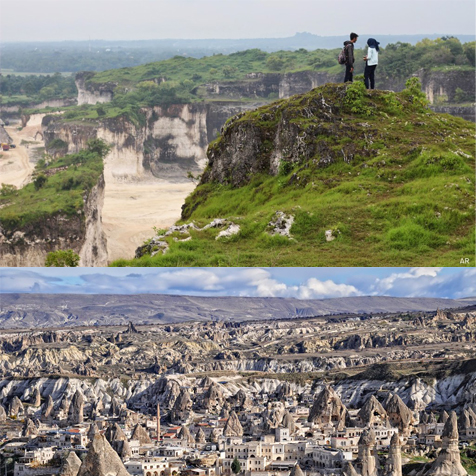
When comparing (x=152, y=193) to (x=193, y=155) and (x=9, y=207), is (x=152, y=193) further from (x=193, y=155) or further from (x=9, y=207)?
(x=9, y=207)

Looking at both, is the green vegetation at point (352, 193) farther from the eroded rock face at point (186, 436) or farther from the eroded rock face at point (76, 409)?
the eroded rock face at point (186, 436)

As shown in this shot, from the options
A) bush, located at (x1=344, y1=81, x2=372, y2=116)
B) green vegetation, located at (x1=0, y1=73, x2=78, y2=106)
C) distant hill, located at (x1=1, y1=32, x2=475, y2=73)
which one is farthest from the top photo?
distant hill, located at (x1=1, y1=32, x2=475, y2=73)

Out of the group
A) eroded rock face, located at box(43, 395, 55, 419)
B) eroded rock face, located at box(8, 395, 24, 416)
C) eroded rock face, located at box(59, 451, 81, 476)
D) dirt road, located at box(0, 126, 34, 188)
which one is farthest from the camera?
dirt road, located at box(0, 126, 34, 188)

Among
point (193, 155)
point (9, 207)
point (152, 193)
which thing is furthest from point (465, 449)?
point (193, 155)

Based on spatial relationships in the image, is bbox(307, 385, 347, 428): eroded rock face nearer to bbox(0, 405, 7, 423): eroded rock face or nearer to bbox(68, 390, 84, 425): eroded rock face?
bbox(68, 390, 84, 425): eroded rock face

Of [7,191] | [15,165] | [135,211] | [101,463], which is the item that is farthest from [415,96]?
[15,165]

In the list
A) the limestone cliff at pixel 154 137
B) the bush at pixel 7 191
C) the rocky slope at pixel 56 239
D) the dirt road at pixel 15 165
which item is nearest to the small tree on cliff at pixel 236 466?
the rocky slope at pixel 56 239
